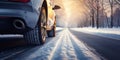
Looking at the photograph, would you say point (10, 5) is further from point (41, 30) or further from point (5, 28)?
point (41, 30)

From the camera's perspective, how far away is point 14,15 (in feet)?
22.7

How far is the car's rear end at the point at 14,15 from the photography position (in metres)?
6.87

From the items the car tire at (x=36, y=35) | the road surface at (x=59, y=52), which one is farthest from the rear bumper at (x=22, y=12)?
the road surface at (x=59, y=52)

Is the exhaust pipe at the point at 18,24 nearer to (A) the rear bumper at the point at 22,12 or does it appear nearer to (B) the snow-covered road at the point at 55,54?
(A) the rear bumper at the point at 22,12

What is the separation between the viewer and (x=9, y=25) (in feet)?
23.0

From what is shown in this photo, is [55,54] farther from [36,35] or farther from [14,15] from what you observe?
[36,35]

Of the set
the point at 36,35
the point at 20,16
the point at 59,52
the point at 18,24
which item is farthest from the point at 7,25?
the point at 59,52

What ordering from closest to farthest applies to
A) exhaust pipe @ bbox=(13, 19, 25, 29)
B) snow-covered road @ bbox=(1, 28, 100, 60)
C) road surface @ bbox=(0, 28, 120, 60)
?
snow-covered road @ bbox=(1, 28, 100, 60) < road surface @ bbox=(0, 28, 120, 60) < exhaust pipe @ bbox=(13, 19, 25, 29)

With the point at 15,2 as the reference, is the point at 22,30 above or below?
below

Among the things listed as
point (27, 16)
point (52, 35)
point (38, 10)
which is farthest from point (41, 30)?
point (52, 35)

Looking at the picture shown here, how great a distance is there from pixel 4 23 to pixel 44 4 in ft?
8.31

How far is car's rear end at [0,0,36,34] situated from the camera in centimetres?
687

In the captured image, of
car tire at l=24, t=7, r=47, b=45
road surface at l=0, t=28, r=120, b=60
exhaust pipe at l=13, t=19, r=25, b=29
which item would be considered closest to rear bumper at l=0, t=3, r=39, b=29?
exhaust pipe at l=13, t=19, r=25, b=29

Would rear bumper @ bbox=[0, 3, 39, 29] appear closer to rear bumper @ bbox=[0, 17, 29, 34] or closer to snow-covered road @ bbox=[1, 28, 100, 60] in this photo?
rear bumper @ bbox=[0, 17, 29, 34]
